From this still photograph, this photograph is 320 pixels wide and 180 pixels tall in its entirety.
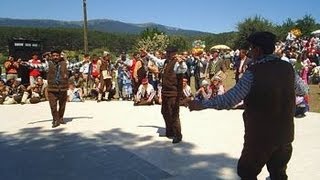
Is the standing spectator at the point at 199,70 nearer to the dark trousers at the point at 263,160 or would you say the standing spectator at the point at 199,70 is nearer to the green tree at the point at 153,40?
the dark trousers at the point at 263,160

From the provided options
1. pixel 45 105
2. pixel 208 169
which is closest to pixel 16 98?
pixel 45 105

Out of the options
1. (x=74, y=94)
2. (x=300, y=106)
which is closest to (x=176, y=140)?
(x=300, y=106)

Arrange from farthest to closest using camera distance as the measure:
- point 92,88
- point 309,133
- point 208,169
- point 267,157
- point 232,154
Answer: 1. point 92,88
2. point 309,133
3. point 232,154
4. point 208,169
5. point 267,157

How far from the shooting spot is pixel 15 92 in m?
16.7

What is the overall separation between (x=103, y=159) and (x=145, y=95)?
7006mm

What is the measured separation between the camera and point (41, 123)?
11461mm

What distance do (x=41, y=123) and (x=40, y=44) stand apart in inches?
449

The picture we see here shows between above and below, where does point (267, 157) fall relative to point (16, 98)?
above

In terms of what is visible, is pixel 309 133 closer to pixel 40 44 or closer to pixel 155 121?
pixel 155 121

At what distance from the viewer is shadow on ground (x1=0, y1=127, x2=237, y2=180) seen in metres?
6.64

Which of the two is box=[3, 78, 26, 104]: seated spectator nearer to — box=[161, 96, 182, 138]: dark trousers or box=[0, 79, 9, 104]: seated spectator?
box=[0, 79, 9, 104]: seated spectator

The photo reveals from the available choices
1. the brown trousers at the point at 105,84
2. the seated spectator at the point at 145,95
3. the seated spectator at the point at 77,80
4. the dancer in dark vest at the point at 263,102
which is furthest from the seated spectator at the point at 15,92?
the dancer in dark vest at the point at 263,102

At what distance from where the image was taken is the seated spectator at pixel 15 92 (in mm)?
16144

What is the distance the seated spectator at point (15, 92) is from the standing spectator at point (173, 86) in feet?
29.6
